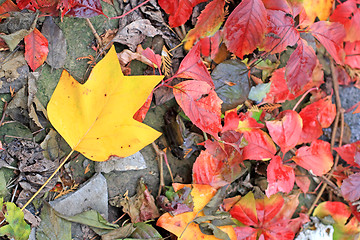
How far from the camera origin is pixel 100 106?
27.6 inches

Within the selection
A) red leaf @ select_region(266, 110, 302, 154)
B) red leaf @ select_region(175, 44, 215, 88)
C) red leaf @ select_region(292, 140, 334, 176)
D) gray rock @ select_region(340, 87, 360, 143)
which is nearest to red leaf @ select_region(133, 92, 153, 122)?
red leaf @ select_region(175, 44, 215, 88)

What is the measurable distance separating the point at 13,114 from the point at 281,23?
673mm

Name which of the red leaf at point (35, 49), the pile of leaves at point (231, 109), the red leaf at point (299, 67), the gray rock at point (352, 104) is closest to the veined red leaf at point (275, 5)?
the pile of leaves at point (231, 109)

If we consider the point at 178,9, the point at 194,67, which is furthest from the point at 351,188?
the point at 178,9

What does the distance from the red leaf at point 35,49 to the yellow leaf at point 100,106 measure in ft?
0.27

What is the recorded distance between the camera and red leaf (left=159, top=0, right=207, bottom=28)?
31.1 inches

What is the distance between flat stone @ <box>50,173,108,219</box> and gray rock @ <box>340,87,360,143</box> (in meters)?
0.83

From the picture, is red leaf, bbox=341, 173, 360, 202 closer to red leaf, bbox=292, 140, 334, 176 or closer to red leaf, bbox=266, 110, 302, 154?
red leaf, bbox=292, 140, 334, 176

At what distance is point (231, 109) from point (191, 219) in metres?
0.30

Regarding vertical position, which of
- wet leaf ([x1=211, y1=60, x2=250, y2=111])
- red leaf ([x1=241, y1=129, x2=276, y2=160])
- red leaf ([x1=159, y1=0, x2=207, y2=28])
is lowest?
red leaf ([x1=241, y1=129, x2=276, y2=160])

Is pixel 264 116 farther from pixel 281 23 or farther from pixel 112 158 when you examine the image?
pixel 112 158

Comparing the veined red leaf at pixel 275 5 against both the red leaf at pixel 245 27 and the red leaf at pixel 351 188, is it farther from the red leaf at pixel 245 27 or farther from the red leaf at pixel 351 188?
the red leaf at pixel 351 188

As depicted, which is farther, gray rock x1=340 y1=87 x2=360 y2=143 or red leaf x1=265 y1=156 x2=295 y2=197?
gray rock x1=340 y1=87 x2=360 y2=143

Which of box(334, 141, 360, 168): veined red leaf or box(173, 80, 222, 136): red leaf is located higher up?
box(173, 80, 222, 136): red leaf
